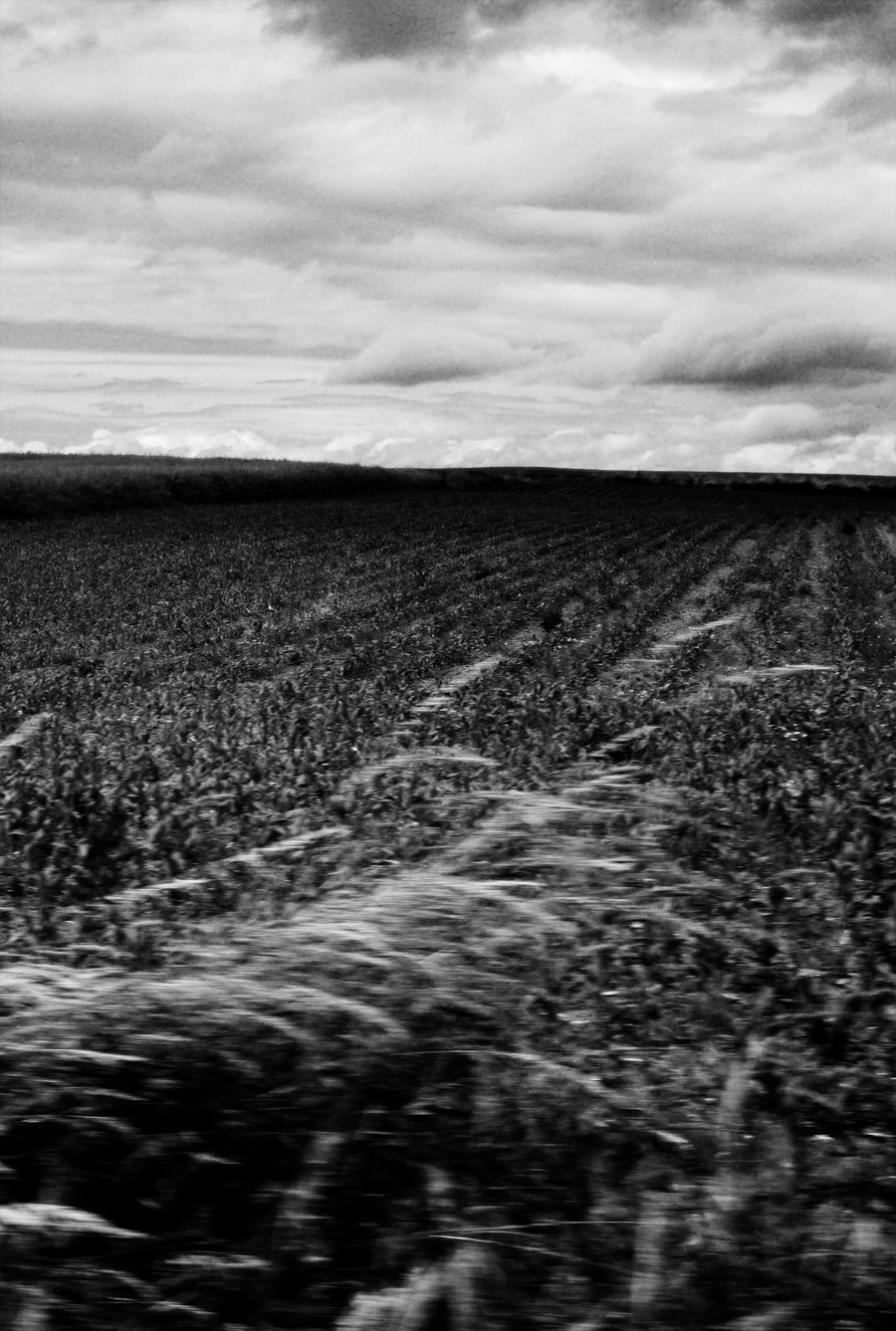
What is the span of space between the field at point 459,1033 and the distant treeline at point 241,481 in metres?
47.3

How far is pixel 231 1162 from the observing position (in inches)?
77.7

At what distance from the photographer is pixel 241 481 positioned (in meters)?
66.0

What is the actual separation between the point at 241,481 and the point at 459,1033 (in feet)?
215

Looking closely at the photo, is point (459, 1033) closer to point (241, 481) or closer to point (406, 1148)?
point (406, 1148)

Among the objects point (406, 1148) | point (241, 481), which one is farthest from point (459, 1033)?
point (241, 481)

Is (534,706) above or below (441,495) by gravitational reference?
below

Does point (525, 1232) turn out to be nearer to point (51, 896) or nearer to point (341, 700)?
point (51, 896)

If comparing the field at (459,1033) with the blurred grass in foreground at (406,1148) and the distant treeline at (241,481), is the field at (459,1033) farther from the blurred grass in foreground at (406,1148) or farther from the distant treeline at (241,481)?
the distant treeline at (241,481)

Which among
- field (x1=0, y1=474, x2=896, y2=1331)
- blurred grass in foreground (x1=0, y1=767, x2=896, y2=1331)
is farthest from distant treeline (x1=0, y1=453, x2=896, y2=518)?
blurred grass in foreground (x1=0, y1=767, x2=896, y2=1331)

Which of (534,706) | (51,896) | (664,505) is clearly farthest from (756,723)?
(664,505)

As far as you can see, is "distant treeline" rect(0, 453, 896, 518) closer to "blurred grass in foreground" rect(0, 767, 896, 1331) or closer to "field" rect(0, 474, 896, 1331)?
"field" rect(0, 474, 896, 1331)

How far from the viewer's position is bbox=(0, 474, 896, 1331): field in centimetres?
178

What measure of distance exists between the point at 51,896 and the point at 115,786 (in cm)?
216

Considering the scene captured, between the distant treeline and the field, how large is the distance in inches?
1863
